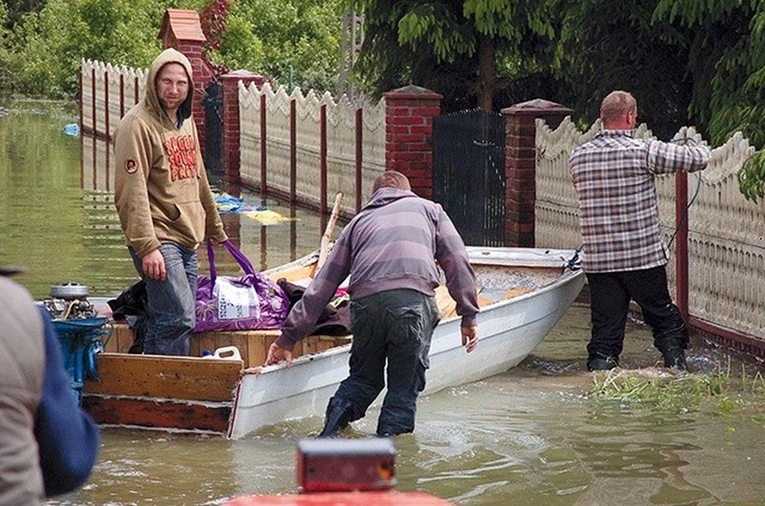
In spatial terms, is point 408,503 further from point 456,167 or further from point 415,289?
point 456,167

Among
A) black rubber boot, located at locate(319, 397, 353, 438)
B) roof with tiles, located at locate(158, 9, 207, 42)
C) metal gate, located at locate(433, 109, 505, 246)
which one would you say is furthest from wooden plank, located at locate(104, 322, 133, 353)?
roof with tiles, located at locate(158, 9, 207, 42)

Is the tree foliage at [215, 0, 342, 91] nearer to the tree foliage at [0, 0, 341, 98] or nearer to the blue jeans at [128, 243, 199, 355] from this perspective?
the tree foliage at [0, 0, 341, 98]

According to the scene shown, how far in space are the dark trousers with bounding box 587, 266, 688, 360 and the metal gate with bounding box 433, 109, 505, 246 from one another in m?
5.22

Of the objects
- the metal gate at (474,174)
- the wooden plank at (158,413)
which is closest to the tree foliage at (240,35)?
the metal gate at (474,174)

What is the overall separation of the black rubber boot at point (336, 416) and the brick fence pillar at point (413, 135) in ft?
30.7

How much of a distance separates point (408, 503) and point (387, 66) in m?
17.0

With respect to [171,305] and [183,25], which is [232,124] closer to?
[183,25]

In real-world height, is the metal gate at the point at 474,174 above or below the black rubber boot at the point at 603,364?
above

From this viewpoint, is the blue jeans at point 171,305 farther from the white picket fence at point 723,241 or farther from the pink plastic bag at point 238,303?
the white picket fence at point 723,241

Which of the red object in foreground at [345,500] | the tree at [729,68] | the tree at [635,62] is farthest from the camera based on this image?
the tree at [635,62]

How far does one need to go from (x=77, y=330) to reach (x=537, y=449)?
2462 millimetres

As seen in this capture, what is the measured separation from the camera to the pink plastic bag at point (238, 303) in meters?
Answer: 9.81

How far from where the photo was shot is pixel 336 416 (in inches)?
349

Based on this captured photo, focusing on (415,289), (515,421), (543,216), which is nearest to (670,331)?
(515,421)
